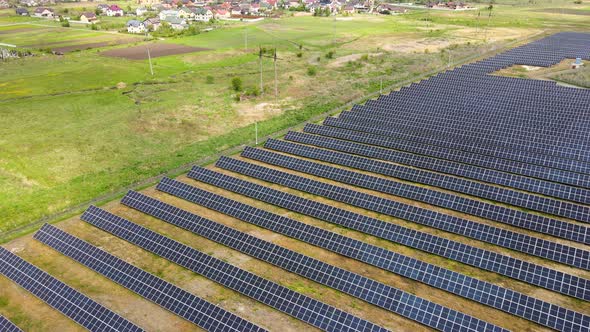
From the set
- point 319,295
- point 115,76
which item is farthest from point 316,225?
point 115,76

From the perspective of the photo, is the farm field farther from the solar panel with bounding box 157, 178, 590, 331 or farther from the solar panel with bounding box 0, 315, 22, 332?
the solar panel with bounding box 0, 315, 22, 332

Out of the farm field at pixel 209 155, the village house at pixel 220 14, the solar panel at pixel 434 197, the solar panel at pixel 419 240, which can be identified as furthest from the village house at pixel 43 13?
the solar panel at pixel 419 240

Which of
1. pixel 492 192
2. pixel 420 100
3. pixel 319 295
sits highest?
pixel 420 100

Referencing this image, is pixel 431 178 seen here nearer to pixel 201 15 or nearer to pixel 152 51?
pixel 152 51

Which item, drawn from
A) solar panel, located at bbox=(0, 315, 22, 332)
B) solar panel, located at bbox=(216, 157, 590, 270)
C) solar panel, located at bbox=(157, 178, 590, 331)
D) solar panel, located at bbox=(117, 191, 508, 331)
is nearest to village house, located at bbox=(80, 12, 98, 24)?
solar panel, located at bbox=(216, 157, 590, 270)

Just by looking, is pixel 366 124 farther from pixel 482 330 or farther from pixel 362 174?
pixel 482 330

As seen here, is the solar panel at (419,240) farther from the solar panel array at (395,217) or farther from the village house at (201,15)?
the village house at (201,15)
